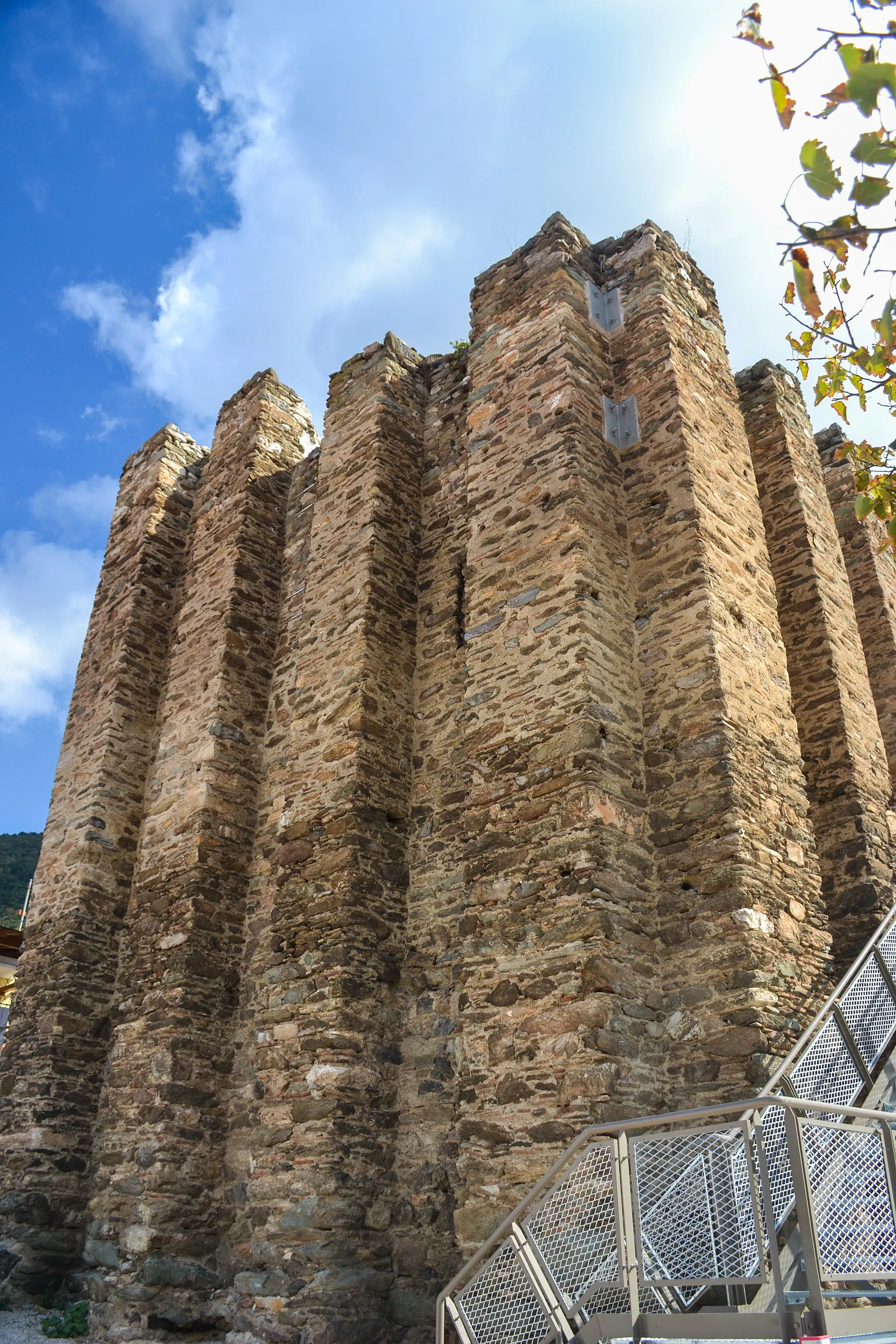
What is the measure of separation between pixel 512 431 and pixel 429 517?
1614 mm

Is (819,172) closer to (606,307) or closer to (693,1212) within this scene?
(693,1212)

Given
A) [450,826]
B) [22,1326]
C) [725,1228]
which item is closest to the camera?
[725,1228]

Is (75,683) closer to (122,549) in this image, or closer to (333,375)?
(122,549)

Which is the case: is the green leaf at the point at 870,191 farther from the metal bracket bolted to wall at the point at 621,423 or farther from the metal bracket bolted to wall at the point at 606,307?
the metal bracket bolted to wall at the point at 606,307

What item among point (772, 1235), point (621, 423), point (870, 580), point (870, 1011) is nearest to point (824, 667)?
point (870, 580)

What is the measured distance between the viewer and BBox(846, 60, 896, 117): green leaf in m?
2.80

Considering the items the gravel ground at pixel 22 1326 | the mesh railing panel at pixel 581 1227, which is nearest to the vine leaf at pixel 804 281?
the mesh railing panel at pixel 581 1227

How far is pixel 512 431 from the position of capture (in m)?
7.36

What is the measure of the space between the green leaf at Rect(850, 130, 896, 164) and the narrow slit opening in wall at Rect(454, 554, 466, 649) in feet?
16.0

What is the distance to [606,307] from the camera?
792 centimetres

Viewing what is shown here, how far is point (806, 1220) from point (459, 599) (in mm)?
5560

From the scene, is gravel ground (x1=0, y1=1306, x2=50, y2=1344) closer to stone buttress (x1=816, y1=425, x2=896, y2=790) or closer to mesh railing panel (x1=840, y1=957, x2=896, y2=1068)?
mesh railing panel (x1=840, y1=957, x2=896, y2=1068)

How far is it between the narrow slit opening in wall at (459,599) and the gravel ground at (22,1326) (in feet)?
18.2

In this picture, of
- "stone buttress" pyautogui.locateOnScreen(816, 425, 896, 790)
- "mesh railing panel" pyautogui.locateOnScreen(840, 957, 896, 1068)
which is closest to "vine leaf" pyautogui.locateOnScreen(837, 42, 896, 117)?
"mesh railing panel" pyautogui.locateOnScreen(840, 957, 896, 1068)
